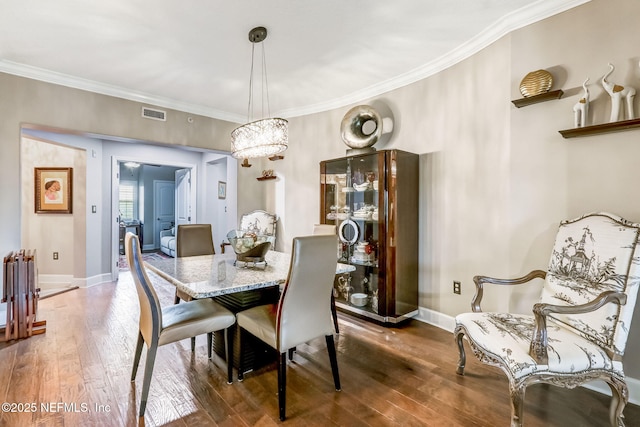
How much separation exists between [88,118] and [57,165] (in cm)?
198

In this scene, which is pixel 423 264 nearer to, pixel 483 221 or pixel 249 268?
pixel 483 221

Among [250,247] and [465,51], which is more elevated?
[465,51]

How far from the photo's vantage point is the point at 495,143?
97.2 inches

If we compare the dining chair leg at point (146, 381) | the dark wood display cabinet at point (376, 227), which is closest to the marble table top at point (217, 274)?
the dining chair leg at point (146, 381)

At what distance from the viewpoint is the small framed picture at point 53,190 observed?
178 inches

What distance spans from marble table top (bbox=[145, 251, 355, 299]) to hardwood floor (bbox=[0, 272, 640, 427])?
2.30ft

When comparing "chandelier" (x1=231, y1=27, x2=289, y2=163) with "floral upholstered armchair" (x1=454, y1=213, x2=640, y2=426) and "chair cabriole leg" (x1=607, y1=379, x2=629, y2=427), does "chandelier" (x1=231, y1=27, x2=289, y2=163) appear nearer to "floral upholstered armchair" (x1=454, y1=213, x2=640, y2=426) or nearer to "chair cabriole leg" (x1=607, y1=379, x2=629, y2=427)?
"floral upholstered armchair" (x1=454, y1=213, x2=640, y2=426)

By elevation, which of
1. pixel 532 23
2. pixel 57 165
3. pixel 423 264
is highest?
pixel 532 23

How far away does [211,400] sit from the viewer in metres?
1.81

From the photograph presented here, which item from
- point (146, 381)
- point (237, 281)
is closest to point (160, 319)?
point (146, 381)

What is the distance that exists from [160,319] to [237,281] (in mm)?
475

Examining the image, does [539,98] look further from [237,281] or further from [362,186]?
[237,281]

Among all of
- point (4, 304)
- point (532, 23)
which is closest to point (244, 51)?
point (532, 23)

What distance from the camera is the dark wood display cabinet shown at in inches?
113
